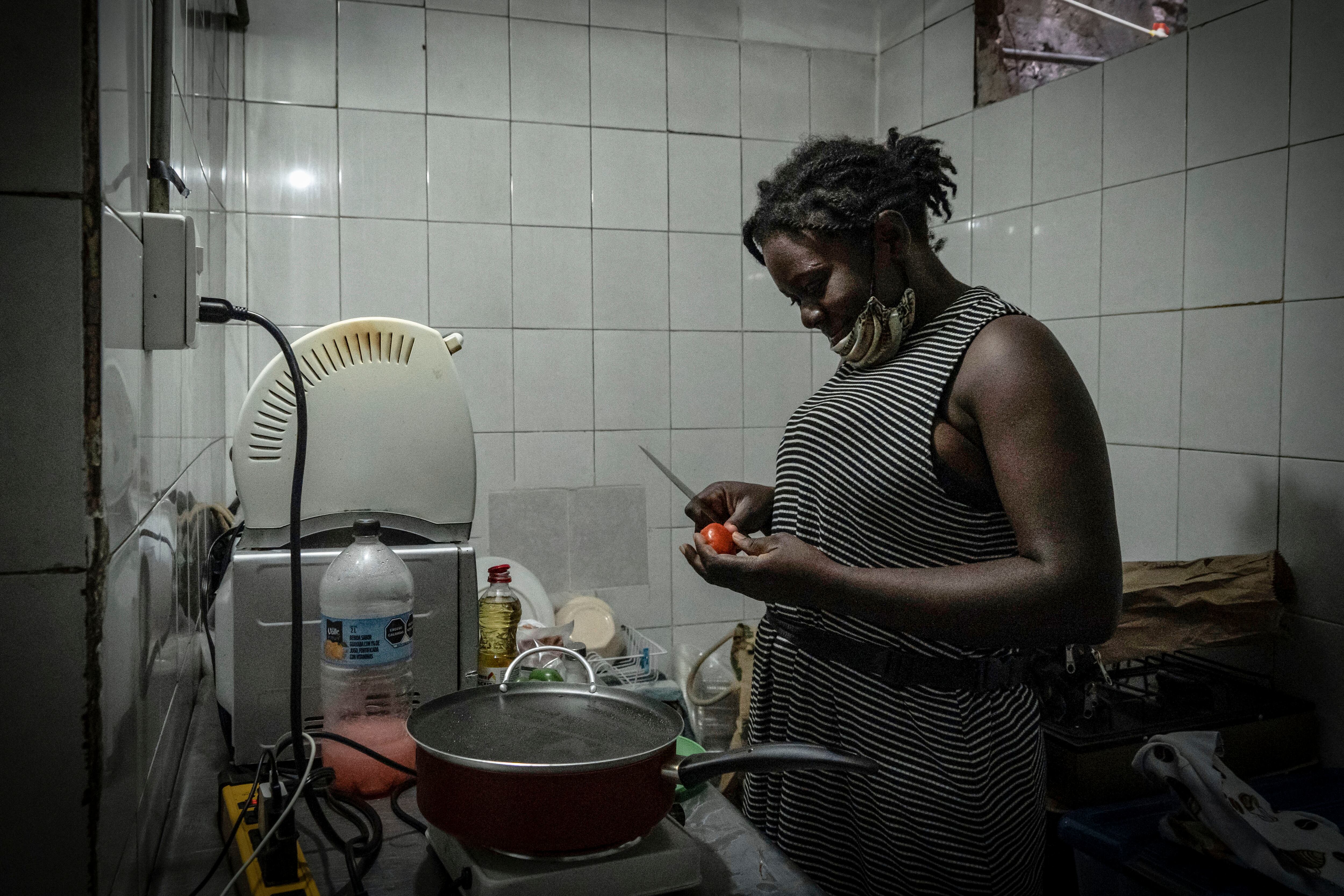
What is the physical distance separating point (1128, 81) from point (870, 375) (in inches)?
51.6

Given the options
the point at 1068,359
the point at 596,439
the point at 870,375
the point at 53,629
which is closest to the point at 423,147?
A: the point at 596,439

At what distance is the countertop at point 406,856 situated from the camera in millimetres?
817

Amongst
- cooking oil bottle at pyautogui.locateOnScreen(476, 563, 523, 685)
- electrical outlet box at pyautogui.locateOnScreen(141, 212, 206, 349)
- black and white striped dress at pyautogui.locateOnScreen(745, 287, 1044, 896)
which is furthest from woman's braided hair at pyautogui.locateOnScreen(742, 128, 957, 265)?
electrical outlet box at pyautogui.locateOnScreen(141, 212, 206, 349)

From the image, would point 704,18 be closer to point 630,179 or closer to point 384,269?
point 630,179

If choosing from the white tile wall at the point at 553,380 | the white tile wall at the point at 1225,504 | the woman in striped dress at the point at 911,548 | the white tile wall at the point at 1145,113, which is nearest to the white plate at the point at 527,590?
the white tile wall at the point at 553,380

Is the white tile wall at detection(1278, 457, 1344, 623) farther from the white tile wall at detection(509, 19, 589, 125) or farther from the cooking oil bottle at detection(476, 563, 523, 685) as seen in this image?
the white tile wall at detection(509, 19, 589, 125)

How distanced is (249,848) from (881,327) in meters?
0.95

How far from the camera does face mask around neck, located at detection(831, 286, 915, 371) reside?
4.21 feet

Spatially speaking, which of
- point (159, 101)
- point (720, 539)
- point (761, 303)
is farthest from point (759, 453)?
point (159, 101)

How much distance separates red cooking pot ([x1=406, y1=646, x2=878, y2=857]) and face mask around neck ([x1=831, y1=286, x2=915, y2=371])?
0.66 meters

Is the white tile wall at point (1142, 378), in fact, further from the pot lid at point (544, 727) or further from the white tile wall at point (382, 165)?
the white tile wall at point (382, 165)

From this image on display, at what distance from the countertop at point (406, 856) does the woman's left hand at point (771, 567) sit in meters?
0.26

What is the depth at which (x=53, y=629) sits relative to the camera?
63 cm

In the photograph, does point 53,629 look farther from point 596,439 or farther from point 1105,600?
point 596,439
